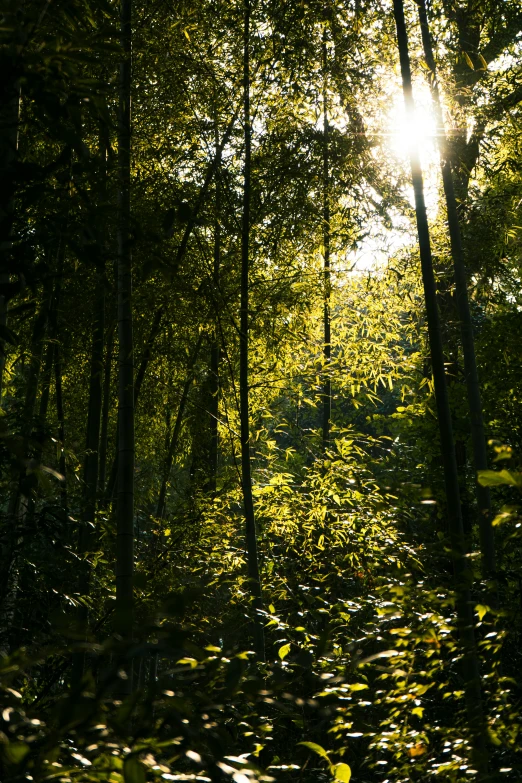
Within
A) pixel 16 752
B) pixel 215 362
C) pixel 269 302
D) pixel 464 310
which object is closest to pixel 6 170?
pixel 16 752

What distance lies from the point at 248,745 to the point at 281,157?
3.52m

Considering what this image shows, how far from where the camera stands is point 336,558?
4.77 meters

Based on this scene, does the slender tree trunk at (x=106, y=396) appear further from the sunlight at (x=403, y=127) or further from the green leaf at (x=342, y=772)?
the green leaf at (x=342, y=772)

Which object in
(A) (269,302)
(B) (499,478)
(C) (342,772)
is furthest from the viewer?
(A) (269,302)

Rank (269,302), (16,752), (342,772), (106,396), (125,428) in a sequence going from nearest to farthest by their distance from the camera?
(16,752) → (342,772) → (125,428) → (269,302) → (106,396)

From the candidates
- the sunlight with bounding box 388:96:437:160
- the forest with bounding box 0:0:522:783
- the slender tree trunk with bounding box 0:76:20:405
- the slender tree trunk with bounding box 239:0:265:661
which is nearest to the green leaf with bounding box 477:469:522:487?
the slender tree trunk with bounding box 0:76:20:405

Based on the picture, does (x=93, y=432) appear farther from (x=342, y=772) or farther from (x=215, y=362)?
(x=342, y=772)

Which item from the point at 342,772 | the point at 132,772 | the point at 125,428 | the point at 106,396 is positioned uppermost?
the point at 106,396

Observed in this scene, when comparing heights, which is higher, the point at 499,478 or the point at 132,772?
the point at 499,478

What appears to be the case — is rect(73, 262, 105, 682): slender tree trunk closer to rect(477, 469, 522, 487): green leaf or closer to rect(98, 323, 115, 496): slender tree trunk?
rect(98, 323, 115, 496): slender tree trunk

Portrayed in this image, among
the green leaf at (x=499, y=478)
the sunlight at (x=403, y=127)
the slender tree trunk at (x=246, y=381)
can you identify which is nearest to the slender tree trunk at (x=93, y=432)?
the slender tree trunk at (x=246, y=381)

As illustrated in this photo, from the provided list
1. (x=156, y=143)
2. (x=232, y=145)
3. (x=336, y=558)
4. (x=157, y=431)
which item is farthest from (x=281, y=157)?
(x=157, y=431)

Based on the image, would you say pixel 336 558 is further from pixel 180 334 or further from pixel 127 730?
pixel 127 730

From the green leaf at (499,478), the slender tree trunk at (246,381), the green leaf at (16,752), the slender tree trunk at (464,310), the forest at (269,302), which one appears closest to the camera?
the green leaf at (16,752)
